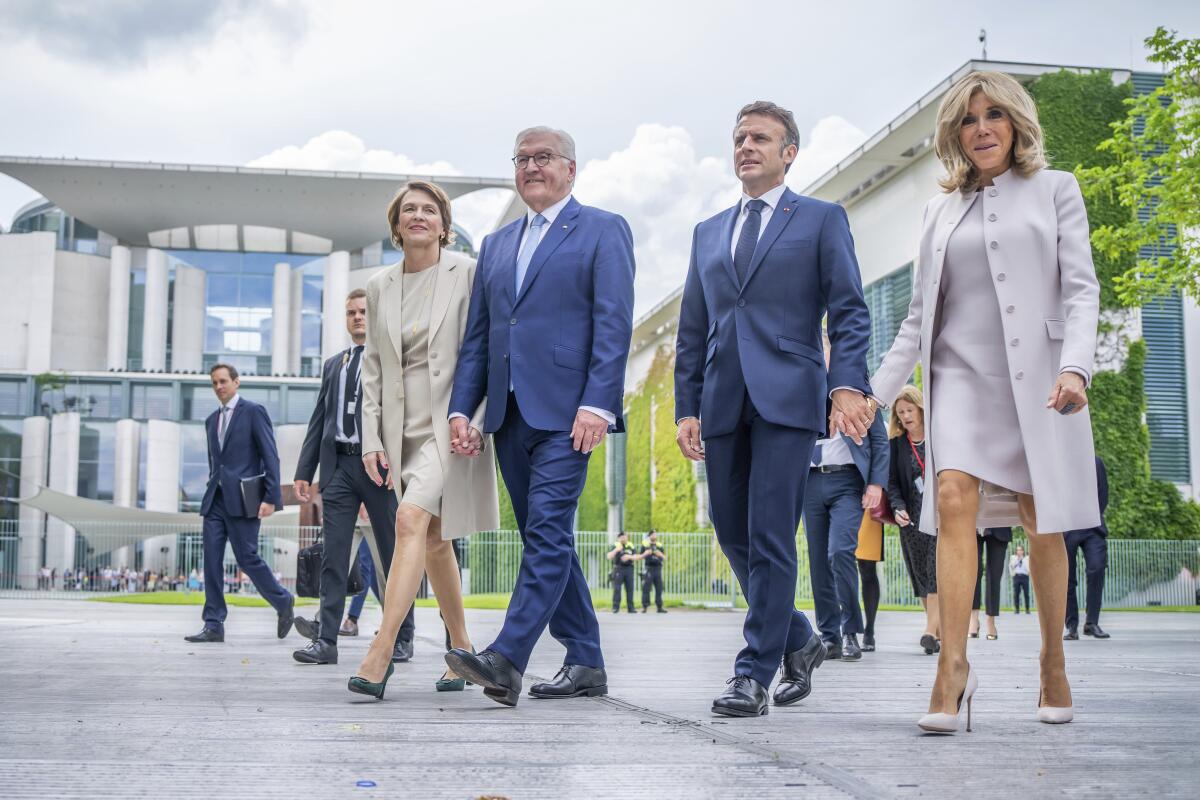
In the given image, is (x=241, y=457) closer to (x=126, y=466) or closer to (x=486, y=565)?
(x=486, y=565)

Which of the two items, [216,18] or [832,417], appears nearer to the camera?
[832,417]

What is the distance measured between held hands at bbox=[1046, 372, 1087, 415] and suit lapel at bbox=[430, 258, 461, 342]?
2.61 meters

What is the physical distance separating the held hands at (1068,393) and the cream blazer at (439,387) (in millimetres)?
2271

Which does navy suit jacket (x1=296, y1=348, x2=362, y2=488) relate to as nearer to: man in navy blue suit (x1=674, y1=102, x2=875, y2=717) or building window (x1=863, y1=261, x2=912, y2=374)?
man in navy blue suit (x1=674, y1=102, x2=875, y2=717)

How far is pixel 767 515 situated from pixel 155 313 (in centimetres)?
5492

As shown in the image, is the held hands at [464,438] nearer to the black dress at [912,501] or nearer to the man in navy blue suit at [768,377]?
the man in navy blue suit at [768,377]

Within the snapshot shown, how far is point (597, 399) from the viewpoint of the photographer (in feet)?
15.6

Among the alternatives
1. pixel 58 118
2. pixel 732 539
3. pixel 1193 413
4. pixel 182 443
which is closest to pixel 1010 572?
pixel 1193 413

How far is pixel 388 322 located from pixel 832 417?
204 cm

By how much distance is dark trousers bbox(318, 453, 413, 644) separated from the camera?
6.75m

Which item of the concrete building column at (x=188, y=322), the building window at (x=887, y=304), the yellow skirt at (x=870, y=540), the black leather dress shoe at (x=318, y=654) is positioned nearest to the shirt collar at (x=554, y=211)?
the black leather dress shoe at (x=318, y=654)

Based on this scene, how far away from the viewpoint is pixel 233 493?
9477mm

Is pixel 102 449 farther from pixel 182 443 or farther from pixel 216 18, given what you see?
pixel 216 18

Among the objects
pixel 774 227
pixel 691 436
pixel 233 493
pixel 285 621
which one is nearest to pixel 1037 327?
pixel 774 227
